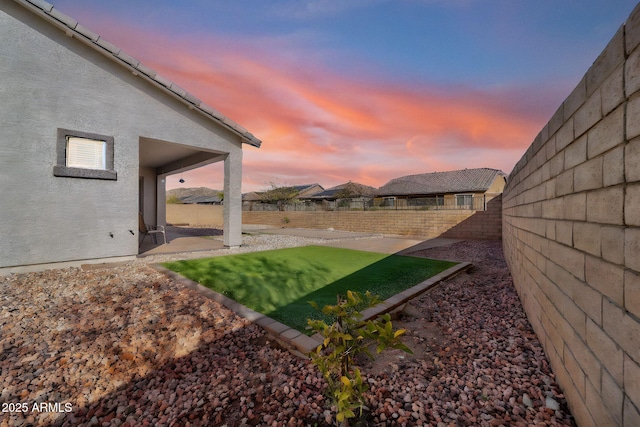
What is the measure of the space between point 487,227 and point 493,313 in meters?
9.59

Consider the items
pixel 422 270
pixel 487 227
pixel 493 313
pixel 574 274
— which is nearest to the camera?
pixel 574 274

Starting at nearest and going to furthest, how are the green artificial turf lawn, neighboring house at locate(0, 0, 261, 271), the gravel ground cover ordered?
the gravel ground cover → the green artificial turf lawn → neighboring house at locate(0, 0, 261, 271)

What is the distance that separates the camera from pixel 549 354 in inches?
92.1

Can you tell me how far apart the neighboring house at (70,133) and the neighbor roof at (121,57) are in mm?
23

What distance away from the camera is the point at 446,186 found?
27.0 m

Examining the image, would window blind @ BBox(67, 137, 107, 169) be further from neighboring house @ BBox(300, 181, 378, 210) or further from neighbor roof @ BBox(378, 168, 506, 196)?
neighbor roof @ BBox(378, 168, 506, 196)

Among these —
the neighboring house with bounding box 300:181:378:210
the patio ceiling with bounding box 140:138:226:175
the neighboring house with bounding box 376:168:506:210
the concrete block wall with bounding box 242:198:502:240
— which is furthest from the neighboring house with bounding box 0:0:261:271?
the neighboring house with bounding box 376:168:506:210

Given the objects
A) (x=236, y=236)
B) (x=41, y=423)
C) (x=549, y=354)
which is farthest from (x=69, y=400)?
(x=236, y=236)

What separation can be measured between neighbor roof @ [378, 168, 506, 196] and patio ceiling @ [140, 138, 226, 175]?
23182 mm

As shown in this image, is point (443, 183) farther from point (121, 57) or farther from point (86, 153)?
point (86, 153)

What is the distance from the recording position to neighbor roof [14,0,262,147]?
17.7 ft

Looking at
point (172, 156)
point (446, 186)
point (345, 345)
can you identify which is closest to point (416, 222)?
point (172, 156)

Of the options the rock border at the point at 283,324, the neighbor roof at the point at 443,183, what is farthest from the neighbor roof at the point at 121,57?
the neighbor roof at the point at 443,183

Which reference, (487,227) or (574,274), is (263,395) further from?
(487,227)
